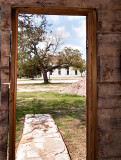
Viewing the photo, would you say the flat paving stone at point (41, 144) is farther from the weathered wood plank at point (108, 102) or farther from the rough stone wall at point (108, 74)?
the weathered wood plank at point (108, 102)

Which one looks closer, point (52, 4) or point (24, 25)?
point (52, 4)

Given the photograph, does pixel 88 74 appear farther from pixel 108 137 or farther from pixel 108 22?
pixel 108 137

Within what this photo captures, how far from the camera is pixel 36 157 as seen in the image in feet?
9.28

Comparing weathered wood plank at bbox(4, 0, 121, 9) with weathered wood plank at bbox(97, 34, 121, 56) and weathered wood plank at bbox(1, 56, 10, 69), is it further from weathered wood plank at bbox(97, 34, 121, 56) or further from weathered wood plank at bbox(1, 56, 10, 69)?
weathered wood plank at bbox(1, 56, 10, 69)

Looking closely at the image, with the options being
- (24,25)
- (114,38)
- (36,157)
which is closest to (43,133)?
(36,157)

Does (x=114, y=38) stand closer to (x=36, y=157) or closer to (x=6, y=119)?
(x=6, y=119)

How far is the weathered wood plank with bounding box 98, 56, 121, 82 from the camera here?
2.37 metres

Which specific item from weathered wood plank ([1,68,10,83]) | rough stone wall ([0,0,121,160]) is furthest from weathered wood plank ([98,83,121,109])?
weathered wood plank ([1,68,10,83])

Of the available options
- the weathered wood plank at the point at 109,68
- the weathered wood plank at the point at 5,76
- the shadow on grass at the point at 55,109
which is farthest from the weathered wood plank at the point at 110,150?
the shadow on grass at the point at 55,109

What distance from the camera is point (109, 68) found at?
7.80ft

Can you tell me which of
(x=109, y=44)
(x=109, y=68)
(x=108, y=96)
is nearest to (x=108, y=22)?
(x=109, y=44)

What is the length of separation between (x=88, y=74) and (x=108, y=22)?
890mm

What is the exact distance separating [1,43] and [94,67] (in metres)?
1.48

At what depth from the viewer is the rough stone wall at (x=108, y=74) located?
92.4 inches
